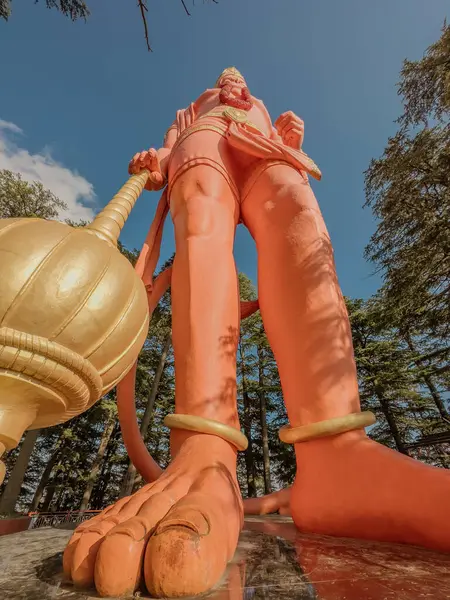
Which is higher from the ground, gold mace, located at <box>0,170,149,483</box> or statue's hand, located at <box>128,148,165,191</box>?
statue's hand, located at <box>128,148,165,191</box>

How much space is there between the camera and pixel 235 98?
156 inches

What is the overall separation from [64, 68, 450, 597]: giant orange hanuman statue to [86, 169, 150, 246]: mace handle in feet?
2.04

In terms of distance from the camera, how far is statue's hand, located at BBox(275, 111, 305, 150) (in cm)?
357

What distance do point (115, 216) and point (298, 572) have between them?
1.46 m

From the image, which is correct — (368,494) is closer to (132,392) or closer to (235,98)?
(132,392)

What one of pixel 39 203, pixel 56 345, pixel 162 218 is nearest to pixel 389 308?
pixel 162 218

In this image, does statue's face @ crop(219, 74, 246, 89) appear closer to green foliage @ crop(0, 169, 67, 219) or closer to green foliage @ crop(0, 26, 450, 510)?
green foliage @ crop(0, 26, 450, 510)

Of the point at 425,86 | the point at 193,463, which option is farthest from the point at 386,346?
the point at 193,463

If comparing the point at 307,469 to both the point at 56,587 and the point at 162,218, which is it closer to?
the point at 56,587

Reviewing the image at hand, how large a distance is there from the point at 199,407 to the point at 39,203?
14241 mm

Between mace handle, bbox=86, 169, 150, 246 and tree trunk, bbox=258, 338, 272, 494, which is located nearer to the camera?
mace handle, bbox=86, 169, 150, 246

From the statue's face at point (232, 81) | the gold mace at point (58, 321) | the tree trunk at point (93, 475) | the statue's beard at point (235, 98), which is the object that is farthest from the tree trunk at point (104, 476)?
the gold mace at point (58, 321)

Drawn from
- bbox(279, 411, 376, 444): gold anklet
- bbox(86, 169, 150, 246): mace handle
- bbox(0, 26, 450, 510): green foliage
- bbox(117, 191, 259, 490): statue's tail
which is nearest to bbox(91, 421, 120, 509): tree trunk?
bbox(0, 26, 450, 510): green foliage

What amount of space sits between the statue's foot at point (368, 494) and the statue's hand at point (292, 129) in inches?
115
